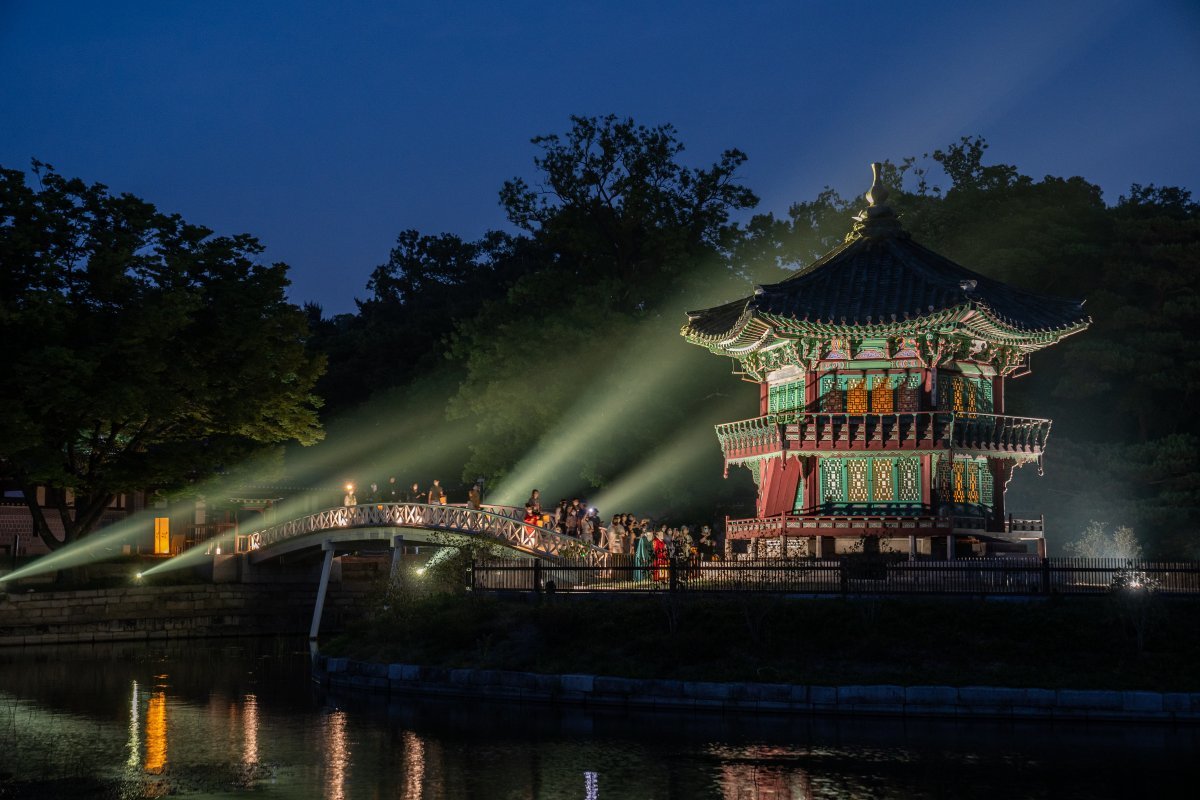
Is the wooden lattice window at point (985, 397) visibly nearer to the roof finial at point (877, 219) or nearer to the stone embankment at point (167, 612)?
the roof finial at point (877, 219)

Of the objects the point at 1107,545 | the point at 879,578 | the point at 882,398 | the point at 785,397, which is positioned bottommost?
the point at 879,578

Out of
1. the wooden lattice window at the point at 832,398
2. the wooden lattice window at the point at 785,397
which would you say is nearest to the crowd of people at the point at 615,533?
the wooden lattice window at the point at 785,397

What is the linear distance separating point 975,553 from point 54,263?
31.5m

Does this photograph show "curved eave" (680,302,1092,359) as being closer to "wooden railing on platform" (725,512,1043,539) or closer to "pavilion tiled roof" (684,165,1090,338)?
"pavilion tiled roof" (684,165,1090,338)

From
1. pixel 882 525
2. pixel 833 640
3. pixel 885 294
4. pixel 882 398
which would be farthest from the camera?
pixel 882 398

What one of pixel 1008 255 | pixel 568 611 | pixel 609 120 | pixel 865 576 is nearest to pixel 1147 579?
pixel 865 576

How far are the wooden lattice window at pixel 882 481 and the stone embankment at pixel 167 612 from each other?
16011 mm

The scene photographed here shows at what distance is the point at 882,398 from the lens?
137 feet

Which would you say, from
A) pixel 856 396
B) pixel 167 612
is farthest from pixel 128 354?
pixel 856 396

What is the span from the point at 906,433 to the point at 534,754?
22.5 meters

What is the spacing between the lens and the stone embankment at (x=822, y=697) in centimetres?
2350

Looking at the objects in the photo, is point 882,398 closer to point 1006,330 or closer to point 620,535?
point 1006,330

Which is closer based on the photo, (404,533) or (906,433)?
(906,433)

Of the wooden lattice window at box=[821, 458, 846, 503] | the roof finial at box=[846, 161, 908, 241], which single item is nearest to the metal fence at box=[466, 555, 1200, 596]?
the wooden lattice window at box=[821, 458, 846, 503]
